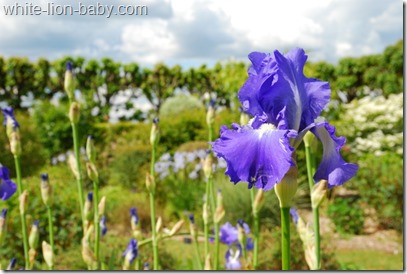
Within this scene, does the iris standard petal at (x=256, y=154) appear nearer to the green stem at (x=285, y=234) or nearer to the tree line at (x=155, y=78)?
the green stem at (x=285, y=234)

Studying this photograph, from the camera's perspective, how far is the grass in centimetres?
540

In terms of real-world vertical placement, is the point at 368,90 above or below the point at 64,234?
above

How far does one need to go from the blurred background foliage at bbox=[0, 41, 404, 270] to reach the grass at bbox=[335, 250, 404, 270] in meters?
0.65

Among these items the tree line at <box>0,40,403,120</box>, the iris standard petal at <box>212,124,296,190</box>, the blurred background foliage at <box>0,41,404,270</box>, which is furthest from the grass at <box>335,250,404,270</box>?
the tree line at <box>0,40,403,120</box>

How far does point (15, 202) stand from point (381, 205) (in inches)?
174

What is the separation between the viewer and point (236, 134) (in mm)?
870

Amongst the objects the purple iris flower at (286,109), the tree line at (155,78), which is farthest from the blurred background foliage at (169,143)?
the purple iris flower at (286,109)

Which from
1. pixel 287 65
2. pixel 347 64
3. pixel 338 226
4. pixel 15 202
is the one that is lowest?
pixel 338 226

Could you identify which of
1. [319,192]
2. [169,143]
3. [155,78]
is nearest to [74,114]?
[319,192]

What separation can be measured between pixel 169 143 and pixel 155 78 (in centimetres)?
735

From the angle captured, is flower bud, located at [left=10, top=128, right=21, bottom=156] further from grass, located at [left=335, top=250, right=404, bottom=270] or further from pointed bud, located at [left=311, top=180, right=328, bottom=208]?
grass, located at [left=335, top=250, right=404, bottom=270]

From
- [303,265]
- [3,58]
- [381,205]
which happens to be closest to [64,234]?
[303,265]

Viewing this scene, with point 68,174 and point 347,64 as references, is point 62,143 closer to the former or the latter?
point 68,174

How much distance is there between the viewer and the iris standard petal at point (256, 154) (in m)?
0.82
